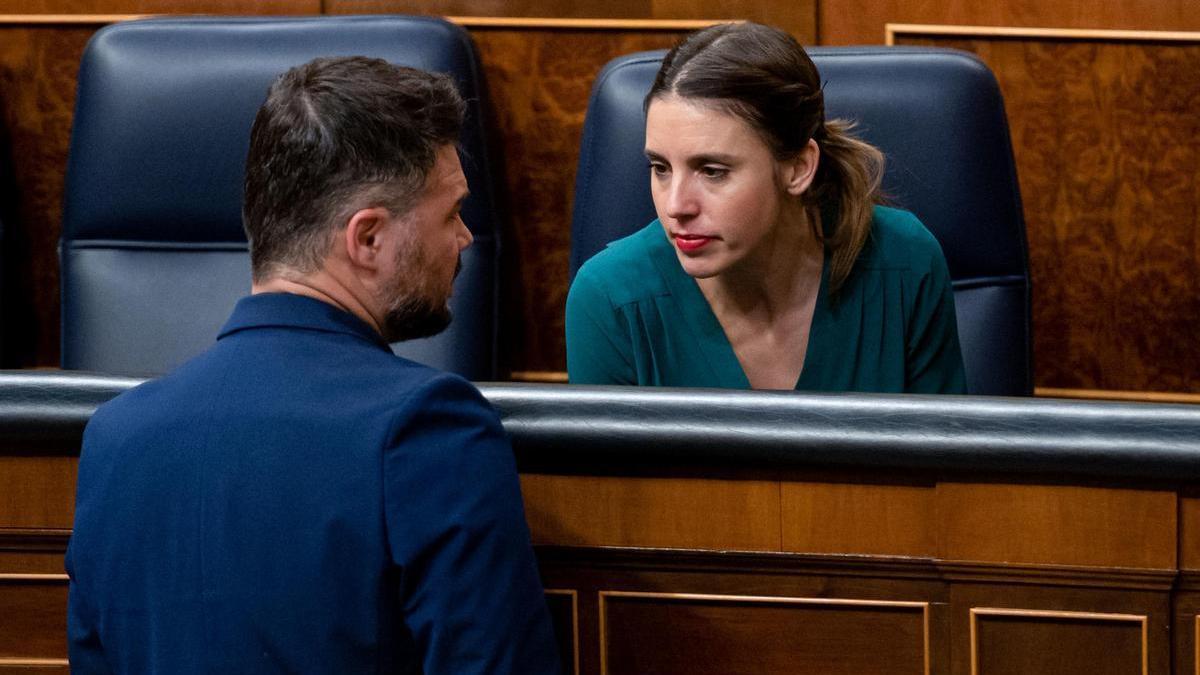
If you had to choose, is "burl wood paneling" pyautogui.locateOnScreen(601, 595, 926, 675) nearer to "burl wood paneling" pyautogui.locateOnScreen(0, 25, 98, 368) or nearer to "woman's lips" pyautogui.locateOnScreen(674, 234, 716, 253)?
"woman's lips" pyautogui.locateOnScreen(674, 234, 716, 253)

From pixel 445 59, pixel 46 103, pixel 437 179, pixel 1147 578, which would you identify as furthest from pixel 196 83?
pixel 1147 578

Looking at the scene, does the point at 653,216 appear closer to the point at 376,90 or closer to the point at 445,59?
the point at 445,59

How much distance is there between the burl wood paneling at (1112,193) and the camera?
4.99 feet

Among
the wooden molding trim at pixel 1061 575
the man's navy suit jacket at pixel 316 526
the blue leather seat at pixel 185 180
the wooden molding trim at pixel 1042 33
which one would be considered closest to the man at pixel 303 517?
the man's navy suit jacket at pixel 316 526

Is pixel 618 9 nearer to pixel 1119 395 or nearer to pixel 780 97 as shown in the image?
pixel 780 97

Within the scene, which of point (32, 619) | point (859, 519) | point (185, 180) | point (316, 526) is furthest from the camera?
point (185, 180)

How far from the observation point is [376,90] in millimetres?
744

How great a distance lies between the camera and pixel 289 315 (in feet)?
2.34

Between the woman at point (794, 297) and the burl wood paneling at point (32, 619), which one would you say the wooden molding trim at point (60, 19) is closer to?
the woman at point (794, 297)

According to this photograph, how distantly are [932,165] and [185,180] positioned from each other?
68cm

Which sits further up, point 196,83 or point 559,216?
point 196,83

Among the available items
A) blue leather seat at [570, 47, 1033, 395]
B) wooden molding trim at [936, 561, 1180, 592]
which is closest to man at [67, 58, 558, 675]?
wooden molding trim at [936, 561, 1180, 592]

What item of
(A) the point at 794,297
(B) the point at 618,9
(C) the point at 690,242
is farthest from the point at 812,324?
(B) the point at 618,9

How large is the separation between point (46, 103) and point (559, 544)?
3.67 ft
